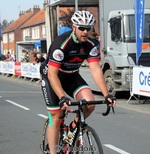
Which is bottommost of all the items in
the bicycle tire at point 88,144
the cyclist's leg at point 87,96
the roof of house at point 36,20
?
the bicycle tire at point 88,144

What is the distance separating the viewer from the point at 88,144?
15.4 ft

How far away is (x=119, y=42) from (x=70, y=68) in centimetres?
956

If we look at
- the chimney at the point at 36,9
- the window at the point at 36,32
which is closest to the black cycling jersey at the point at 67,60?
the window at the point at 36,32

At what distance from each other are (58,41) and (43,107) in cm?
810

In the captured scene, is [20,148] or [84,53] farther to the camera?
[20,148]

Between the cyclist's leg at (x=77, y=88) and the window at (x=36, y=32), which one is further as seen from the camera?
the window at (x=36, y=32)

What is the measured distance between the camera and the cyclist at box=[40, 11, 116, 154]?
4.84 meters

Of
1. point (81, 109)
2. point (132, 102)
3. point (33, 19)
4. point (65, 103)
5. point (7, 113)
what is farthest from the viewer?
point (33, 19)

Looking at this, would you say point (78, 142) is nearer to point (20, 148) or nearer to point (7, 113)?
point (20, 148)

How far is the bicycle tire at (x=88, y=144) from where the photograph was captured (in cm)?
461

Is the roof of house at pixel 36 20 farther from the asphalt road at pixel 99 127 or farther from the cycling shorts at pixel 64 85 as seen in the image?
the cycling shorts at pixel 64 85

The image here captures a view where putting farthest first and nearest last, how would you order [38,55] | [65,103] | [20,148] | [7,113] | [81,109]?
1. [38,55]
2. [7,113]
3. [20,148]
4. [81,109]
5. [65,103]

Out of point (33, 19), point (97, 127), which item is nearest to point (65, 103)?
point (97, 127)

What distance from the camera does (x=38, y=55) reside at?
25156 mm
